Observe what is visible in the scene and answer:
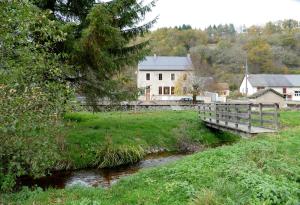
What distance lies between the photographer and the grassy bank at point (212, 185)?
713cm

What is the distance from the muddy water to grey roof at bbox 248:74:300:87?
58.7m

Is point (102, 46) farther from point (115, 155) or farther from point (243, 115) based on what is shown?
point (243, 115)

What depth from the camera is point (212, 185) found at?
303 inches

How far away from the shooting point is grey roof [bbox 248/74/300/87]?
7144 cm

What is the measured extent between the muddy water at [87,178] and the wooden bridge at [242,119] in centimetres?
422

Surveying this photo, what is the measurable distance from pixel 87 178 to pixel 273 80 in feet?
214

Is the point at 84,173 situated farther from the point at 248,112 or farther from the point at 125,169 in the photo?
the point at 248,112

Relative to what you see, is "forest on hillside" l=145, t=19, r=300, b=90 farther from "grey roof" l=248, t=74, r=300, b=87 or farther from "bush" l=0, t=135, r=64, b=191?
"bush" l=0, t=135, r=64, b=191

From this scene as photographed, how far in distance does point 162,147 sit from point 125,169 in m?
5.41

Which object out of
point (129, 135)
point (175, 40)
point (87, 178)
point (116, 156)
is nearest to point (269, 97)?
point (129, 135)

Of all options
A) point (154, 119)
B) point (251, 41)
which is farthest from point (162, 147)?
point (251, 41)

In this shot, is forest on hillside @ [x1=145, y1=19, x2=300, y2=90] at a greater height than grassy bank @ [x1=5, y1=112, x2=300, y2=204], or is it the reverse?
forest on hillside @ [x1=145, y1=19, x2=300, y2=90]

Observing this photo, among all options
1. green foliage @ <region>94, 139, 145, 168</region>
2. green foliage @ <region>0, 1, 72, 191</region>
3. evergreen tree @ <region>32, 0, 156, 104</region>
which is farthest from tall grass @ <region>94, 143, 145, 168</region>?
green foliage @ <region>0, 1, 72, 191</region>

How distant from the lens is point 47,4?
1762 centimetres
